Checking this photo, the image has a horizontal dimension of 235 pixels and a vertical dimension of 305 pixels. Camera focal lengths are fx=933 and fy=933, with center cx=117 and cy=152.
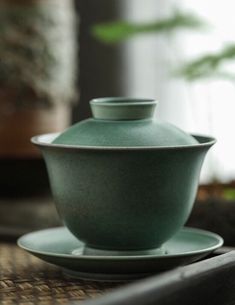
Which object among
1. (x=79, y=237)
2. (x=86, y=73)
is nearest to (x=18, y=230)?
(x=79, y=237)

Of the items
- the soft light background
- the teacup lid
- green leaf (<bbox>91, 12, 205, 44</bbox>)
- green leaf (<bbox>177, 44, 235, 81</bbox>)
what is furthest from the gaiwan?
the soft light background

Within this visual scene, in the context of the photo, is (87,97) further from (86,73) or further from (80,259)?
(80,259)

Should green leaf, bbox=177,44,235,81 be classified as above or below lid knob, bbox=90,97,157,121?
below

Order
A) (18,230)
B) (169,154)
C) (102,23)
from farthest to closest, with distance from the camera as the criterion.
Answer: (102,23)
(18,230)
(169,154)

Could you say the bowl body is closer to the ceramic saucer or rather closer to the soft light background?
the ceramic saucer

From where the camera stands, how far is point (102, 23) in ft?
6.78

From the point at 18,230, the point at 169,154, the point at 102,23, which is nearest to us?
the point at 169,154

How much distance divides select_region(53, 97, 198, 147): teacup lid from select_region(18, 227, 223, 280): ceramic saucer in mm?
91

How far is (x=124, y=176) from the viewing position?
74cm

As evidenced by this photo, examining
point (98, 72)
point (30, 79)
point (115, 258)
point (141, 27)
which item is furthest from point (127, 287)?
point (98, 72)

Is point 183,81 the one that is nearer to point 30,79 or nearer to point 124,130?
point 30,79

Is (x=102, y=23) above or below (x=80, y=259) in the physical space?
above

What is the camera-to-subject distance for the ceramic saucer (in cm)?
74

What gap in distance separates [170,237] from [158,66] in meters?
1.39
